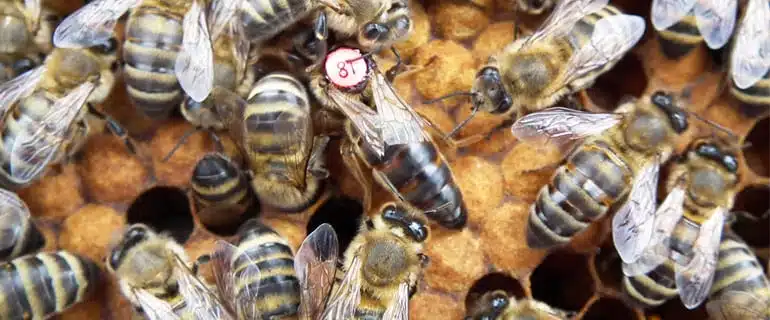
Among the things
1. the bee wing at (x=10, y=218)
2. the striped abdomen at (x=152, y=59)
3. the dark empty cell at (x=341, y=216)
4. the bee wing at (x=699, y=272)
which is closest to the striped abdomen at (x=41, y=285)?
the bee wing at (x=10, y=218)

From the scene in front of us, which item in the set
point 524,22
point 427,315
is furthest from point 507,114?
point 427,315

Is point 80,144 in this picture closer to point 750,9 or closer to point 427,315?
point 427,315

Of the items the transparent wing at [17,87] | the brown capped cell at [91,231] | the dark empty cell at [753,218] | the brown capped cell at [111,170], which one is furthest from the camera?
the dark empty cell at [753,218]

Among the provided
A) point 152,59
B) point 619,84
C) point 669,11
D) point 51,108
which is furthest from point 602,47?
point 51,108

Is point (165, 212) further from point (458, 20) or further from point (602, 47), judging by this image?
point (602, 47)

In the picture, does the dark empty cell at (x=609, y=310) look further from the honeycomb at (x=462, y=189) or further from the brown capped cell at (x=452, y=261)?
the brown capped cell at (x=452, y=261)

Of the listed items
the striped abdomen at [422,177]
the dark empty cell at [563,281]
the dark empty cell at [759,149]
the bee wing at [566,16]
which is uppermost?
the bee wing at [566,16]

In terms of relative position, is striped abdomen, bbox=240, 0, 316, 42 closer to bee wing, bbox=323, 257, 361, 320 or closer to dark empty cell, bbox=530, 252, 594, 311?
bee wing, bbox=323, 257, 361, 320

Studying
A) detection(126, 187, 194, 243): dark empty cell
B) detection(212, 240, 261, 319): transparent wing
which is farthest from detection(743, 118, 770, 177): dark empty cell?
detection(126, 187, 194, 243): dark empty cell
